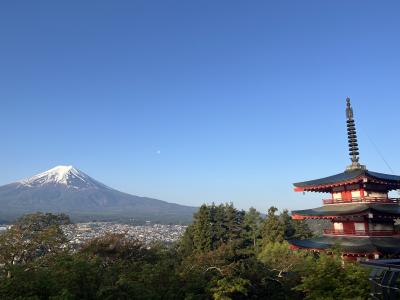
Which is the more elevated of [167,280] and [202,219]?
[202,219]

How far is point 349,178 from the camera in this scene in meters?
22.6

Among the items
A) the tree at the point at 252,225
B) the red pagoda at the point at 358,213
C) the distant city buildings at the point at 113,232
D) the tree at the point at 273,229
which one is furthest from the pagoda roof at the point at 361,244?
the tree at the point at 252,225

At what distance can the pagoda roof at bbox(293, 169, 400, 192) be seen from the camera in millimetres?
22047

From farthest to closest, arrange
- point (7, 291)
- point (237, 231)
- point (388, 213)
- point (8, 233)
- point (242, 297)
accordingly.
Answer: point (237, 231), point (8, 233), point (388, 213), point (242, 297), point (7, 291)

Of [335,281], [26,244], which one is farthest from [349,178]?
[26,244]

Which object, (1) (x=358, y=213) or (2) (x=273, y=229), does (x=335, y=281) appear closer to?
(1) (x=358, y=213)

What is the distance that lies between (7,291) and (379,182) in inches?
801

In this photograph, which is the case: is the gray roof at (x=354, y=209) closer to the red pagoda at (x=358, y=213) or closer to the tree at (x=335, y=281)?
the red pagoda at (x=358, y=213)

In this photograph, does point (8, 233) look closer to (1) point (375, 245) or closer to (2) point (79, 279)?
(2) point (79, 279)

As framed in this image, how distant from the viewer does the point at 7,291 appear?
35.7 ft

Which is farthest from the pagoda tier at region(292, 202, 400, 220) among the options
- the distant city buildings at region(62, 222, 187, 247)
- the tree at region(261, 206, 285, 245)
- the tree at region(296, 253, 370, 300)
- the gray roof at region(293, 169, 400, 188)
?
the tree at region(261, 206, 285, 245)

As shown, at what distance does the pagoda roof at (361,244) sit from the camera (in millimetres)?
20062

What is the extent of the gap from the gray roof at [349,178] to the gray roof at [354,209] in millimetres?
1599

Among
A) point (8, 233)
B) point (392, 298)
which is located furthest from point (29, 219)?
point (392, 298)
